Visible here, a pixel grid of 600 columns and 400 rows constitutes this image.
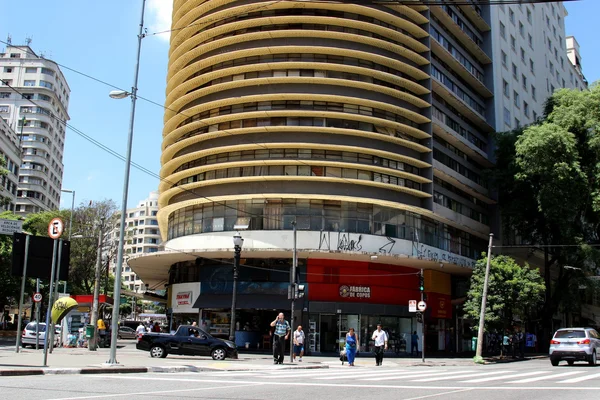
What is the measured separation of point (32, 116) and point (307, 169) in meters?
76.6

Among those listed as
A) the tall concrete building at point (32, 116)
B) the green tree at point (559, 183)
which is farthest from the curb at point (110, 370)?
the tall concrete building at point (32, 116)

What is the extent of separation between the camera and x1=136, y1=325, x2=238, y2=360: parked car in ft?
78.7

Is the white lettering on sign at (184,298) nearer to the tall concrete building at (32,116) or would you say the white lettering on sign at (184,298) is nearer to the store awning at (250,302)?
the store awning at (250,302)

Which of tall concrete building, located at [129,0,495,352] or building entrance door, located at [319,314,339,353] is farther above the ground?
tall concrete building, located at [129,0,495,352]

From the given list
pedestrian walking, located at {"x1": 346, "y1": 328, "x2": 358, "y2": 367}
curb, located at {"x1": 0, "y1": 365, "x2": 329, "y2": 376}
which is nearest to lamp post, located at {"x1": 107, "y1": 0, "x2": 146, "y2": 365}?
curb, located at {"x1": 0, "y1": 365, "x2": 329, "y2": 376}

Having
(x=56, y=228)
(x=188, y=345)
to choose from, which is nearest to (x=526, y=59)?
(x=188, y=345)

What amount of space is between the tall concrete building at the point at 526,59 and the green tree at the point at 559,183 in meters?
8.06

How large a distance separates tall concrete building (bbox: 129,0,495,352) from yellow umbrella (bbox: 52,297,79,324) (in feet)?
35.9

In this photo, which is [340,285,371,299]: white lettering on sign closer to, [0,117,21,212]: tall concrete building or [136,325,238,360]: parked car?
[136,325,238,360]: parked car

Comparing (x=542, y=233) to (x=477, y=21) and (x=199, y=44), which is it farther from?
(x=199, y=44)

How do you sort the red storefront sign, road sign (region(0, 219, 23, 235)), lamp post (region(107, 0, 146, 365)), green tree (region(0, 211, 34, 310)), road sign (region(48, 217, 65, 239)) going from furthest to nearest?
1. green tree (region(0, 211, 34, 310))
2. the red storefront sign
3. road sign (region(0, 219, 23, 235))
4. lamp post (region(107, 0, 146, 365))
5. road sign (region(48, 217, 65, 239))

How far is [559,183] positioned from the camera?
4038 centimetres

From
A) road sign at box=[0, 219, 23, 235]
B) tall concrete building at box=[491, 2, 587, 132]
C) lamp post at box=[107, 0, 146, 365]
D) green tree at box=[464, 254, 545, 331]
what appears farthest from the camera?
tall concrete building at box=[491, 2, 587, 132]

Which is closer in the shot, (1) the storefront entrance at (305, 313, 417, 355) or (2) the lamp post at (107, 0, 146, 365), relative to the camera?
(2) the lamp post at (107, 0, 146, 365)
